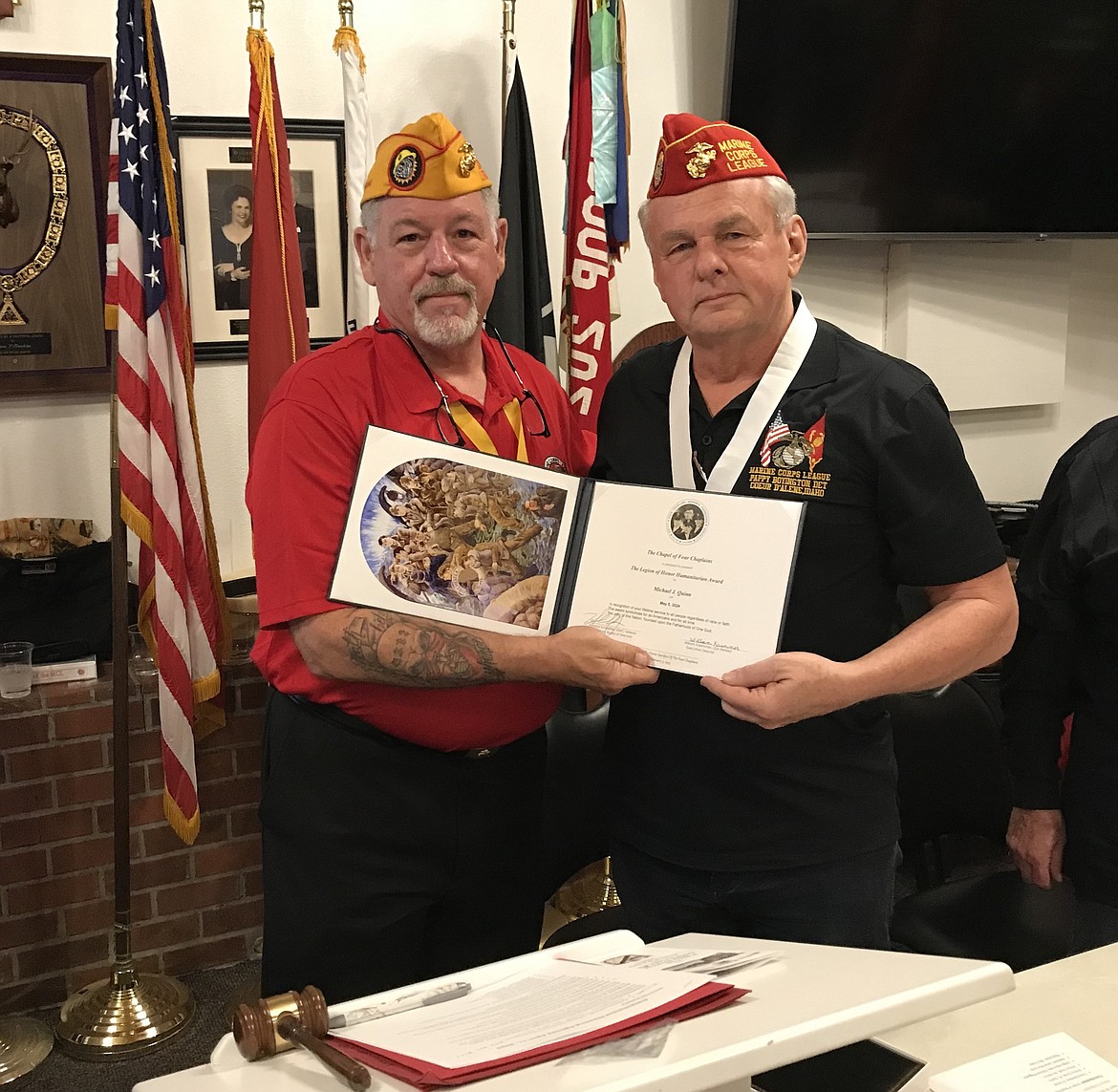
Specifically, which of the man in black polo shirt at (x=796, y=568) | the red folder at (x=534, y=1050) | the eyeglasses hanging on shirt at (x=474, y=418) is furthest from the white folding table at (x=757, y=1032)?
the eyeglasses hanging on shirt at (x=474, y=418)

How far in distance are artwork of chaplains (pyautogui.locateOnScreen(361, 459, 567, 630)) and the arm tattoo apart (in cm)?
4

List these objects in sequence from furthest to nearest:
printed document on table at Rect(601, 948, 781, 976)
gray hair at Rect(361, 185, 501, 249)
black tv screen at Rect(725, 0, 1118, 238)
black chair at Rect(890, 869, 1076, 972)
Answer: black tv screen at Rect(725, 0, 1118, 238)
black chair at Rect(890, 869, 1076, 972)
gray hair at Rect(361, 185, 501, 249)
printed document on table at Rect(601, 948, 781, 976)

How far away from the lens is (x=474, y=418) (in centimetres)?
185

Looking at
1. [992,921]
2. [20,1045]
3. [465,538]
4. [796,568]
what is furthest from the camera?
[20,1045]

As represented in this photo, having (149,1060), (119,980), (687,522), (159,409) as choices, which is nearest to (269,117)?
(159,409)

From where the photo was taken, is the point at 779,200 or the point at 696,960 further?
the point at 779,200

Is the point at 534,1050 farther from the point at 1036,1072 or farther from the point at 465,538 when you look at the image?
the point at 465,538

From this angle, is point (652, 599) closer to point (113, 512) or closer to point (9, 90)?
point (113, 512)

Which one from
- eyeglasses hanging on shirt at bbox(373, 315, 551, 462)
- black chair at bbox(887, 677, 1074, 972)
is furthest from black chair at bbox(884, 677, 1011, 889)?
eyeglasses hanging on shirt at bbox(373, 315, 551, 462)

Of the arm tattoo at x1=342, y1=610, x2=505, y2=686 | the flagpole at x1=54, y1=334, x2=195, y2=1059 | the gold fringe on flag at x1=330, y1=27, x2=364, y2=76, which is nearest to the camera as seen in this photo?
the arm tattoo at x1=342, y1=610, x2=505, y2=686

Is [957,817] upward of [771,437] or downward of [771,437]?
downward

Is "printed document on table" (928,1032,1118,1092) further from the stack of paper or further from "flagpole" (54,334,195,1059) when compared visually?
"flagpole" (54,334,195,1059)

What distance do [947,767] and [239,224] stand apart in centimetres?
232

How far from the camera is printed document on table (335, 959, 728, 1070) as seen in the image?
801 millimetres
